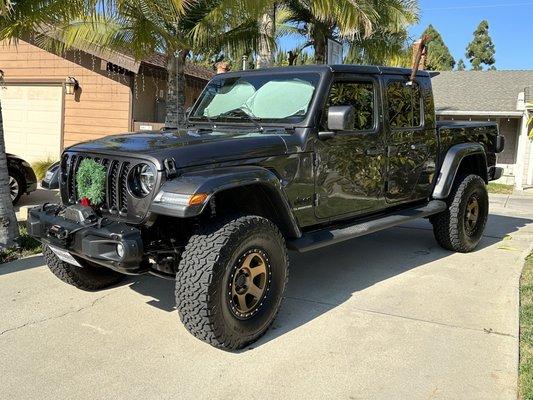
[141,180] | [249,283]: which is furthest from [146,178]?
[249,283]

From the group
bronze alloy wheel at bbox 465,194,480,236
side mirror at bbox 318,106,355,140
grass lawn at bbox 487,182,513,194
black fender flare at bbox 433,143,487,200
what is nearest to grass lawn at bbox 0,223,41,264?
side mirror at bbox 318,106,355,140

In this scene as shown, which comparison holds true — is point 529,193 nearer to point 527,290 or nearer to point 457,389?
point 527,290

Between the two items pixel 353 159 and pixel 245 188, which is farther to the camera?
pixel 353 159

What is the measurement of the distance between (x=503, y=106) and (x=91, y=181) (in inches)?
642

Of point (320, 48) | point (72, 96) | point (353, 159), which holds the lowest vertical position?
point (353, 159)

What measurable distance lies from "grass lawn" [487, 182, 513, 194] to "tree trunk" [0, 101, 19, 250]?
40.4 feet

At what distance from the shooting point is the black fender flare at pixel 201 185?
343 cm

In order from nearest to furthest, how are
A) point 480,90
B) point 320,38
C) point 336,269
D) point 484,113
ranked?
point 336,269 < point 320,38 < point 484,113 < point 480,90

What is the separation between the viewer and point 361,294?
507cm

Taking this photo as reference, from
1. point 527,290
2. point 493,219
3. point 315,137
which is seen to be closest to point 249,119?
point 315,137

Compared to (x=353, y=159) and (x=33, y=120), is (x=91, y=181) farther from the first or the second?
(x=33, y=120)

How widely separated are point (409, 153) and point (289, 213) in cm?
203

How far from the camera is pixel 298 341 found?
158 inches

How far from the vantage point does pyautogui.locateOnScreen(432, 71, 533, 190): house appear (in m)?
16.8
